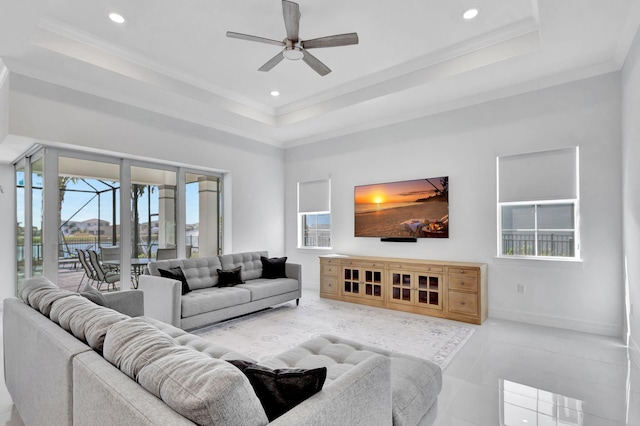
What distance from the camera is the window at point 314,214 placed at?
258 inches

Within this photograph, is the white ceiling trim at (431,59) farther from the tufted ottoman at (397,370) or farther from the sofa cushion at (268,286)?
the tufted ottoman at (397,370)

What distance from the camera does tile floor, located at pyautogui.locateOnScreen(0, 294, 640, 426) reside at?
88.8 inches

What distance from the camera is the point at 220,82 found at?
4770mm

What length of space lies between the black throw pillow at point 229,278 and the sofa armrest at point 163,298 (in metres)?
0.90

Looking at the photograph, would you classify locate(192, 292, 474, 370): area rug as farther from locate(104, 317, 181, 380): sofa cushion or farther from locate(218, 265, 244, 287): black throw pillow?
locate(104, 317, 181, 380): sofa cushion

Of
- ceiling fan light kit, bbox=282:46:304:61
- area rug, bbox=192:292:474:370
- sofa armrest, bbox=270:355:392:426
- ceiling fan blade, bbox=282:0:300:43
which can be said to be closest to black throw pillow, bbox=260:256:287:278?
area rug, bbox=192:292:474:370

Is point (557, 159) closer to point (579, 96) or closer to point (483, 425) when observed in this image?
point (579, 96)

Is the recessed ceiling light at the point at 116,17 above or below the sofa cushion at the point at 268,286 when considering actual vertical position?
above

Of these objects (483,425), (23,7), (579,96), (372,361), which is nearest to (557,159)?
(579,96)

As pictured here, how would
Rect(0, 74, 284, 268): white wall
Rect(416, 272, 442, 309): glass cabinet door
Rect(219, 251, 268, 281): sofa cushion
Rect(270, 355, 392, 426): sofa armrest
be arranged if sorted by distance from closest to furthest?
Rect(270, 355, 392, 426): sofa armrest → Rect(0, 74, 284, 268): white wall → Rect(416, 272, 442, 309): glass cabinet door → Rect(219, 251, 268, 281): sofa cushion

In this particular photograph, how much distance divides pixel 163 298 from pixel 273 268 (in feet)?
6.11

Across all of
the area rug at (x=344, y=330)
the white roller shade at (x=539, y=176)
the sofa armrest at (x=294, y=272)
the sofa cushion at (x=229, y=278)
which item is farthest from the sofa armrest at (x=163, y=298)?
the white roller shade at (x=539, y=176)

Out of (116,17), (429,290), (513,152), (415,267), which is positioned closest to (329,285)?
(415,267)

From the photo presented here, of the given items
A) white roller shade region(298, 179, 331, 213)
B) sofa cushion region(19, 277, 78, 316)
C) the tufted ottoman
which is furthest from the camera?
white roller shade region(298, 179, 331, 213)
